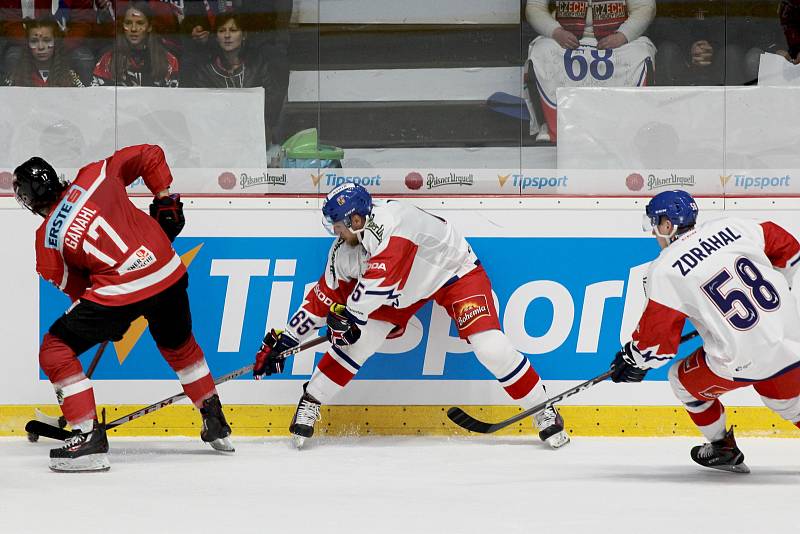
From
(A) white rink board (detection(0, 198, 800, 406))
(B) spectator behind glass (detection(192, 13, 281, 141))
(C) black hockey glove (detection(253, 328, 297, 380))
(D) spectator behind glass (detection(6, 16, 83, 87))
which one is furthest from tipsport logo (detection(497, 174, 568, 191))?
(D) spectator behind glass (detection(6, 16, 83, 87))

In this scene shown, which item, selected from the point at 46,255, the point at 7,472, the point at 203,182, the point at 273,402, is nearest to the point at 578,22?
the point at 203,182

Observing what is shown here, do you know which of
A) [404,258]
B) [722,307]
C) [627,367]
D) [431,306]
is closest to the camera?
[722,307]

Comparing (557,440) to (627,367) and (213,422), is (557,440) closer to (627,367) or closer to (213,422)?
(627,367)

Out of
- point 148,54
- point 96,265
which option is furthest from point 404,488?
point 148,54

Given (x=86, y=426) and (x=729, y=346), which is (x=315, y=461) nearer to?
(x=86, y=426)

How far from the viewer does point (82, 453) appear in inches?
141

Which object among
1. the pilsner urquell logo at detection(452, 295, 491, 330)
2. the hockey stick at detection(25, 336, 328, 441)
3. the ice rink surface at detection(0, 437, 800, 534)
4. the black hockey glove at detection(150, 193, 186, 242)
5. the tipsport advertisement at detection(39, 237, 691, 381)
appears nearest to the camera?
the ice rink surface at detection(0, 437, 800, 534)

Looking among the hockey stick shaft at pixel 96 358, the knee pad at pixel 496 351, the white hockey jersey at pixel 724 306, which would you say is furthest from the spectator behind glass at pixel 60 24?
the white hockey jersey at pixel 724 306

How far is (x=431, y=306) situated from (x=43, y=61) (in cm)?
181

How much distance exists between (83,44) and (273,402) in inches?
63.1

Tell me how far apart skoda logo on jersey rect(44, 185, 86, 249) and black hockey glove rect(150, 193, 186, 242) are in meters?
0.28

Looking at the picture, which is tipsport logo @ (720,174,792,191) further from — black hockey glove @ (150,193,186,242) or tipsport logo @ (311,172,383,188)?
black hockey glove @ (150,193,186,242)

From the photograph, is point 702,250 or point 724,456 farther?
point 724,456

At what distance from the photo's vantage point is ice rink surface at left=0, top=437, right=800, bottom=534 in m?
2.83
